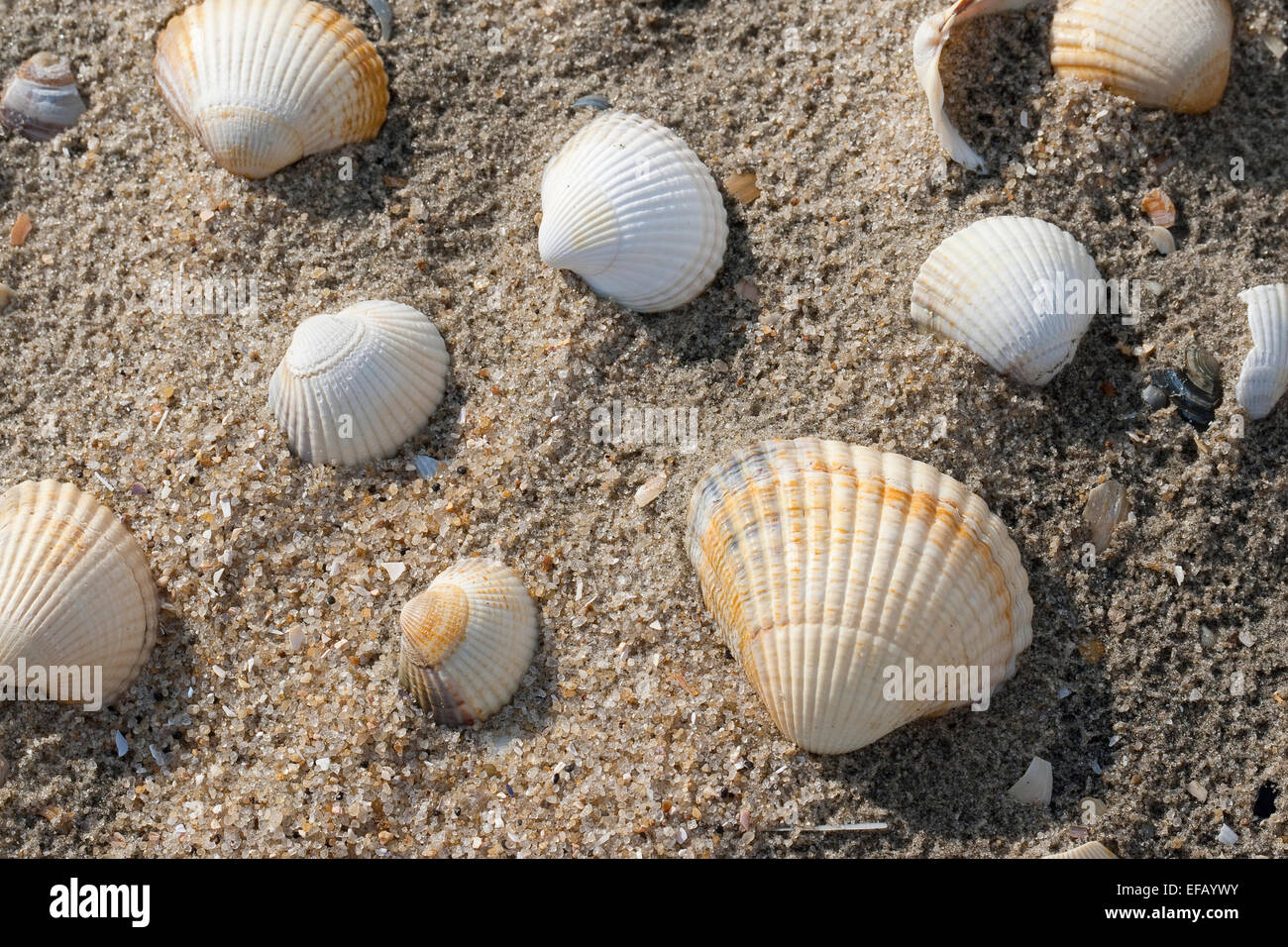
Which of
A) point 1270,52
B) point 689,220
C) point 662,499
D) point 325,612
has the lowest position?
point 325,612

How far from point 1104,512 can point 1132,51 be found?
1497 mm

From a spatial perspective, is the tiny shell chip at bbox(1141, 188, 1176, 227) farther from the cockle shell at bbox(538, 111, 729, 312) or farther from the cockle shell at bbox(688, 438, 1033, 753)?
the cockle shell at bbox(538, 111, 729, 312)

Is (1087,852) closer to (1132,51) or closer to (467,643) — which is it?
(467,643)

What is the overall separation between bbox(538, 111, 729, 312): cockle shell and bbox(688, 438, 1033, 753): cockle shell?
660mm

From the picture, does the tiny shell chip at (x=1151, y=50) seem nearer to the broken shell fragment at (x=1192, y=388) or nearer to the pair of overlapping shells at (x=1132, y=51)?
the pair of overlapping shells at (x=1132, y=51)

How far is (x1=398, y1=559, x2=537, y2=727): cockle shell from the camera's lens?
3.06 meters

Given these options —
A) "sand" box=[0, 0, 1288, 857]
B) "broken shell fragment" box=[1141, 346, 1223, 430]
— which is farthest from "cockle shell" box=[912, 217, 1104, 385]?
"broken shell fragment" box=[1141, 346, 1223, 430]

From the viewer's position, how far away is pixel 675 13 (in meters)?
3.81

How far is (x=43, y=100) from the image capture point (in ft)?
12.4

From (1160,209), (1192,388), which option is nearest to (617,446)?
(1192,388)

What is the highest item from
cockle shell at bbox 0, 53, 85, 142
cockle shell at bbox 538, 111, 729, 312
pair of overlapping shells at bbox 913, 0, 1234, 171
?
pair of overlapping shells at bbox 913, 0, 1234, 171

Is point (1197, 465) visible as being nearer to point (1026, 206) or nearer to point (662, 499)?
point (1026, 206)
